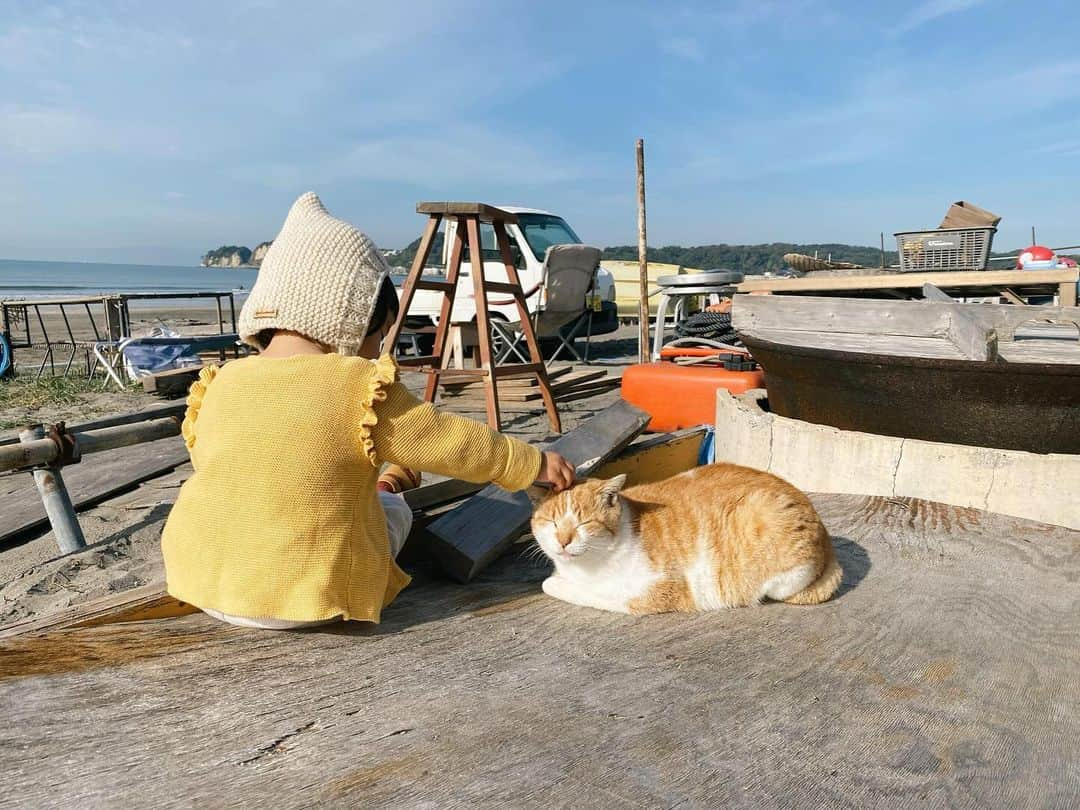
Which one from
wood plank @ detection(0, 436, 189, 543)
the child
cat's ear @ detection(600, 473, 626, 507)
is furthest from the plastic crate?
wood plank @ detection(0, 436, 189, 543)

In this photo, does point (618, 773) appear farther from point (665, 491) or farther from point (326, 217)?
point (326, 217)

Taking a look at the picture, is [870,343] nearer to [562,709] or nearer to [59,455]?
[562,709]

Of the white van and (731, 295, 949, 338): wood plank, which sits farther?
the white van

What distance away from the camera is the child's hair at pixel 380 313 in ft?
7.02

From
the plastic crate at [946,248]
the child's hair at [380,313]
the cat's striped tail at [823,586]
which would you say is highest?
the plastic crate at [946,248]

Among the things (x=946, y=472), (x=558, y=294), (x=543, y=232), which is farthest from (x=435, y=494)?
(x=543, y=232)

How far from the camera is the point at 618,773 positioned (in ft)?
4.66

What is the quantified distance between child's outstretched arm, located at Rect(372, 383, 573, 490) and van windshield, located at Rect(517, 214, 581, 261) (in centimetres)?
1046

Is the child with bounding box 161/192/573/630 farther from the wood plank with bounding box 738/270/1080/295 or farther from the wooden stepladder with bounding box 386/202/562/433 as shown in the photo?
the wood plank with bounding box 738/270/1080/295

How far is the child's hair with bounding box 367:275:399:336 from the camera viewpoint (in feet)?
7.02

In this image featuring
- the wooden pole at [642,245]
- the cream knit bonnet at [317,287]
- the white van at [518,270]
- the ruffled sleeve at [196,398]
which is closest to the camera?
the cream knit bonnet at [317,287]

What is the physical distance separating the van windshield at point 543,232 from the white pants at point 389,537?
1003 centimetres

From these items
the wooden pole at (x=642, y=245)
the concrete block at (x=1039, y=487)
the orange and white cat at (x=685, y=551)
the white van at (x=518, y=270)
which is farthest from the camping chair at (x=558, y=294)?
the orange and white cat at (x=685, y=551)

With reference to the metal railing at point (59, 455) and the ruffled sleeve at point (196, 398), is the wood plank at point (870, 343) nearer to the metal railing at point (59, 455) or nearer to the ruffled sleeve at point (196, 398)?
the ruffled sleeve at point (196, 398)
